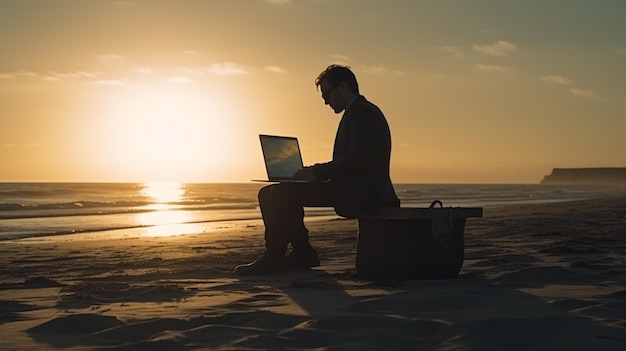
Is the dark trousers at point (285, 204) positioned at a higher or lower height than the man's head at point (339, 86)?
lower

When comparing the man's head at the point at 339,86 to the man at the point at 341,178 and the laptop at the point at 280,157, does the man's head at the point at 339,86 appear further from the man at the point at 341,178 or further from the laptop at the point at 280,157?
the laptop at the point at 280,157

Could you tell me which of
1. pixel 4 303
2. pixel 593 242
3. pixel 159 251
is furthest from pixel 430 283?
pixel 159 251

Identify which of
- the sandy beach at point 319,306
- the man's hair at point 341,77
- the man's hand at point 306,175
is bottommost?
the sandy beach at point 319,306

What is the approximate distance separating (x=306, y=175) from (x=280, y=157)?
17.5 inches

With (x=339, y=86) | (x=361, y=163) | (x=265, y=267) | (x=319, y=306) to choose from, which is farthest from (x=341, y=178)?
(x=319, y=306)

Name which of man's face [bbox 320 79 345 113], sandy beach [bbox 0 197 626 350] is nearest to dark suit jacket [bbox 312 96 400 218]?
man's face [bbox 320 79 345 113]

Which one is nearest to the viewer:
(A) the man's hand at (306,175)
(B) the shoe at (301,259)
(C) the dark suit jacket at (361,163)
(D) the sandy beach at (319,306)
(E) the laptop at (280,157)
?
(D) the sandy beach at (319,306)

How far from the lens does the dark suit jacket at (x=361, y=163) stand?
220 inches

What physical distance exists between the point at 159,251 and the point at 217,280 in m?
3.71

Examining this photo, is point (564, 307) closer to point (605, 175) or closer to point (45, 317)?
point (45, 317)

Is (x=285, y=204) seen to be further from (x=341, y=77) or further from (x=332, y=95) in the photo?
(x=341, y=77)

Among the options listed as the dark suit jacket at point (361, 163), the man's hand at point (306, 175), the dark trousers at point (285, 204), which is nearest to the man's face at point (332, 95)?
the dark suit jacket at point (361, 163)

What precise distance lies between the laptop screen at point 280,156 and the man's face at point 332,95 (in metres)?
0.61

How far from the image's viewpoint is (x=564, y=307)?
4.20m
